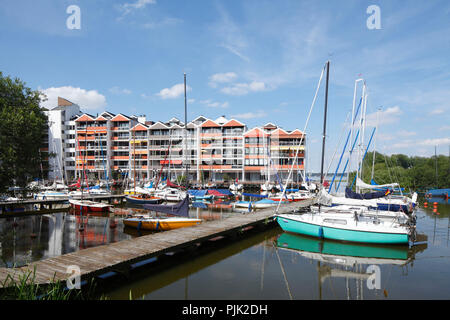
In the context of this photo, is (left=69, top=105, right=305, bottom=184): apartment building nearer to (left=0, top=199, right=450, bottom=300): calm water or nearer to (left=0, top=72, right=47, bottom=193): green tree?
(left=0, top=72, right=47, bottom=193): green tree

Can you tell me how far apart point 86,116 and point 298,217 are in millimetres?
69805

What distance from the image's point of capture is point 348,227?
17484 millimetres

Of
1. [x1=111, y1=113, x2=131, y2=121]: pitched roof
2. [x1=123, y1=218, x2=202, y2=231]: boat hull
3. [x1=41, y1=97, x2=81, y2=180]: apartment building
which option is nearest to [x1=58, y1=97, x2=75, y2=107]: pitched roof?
[x1=41, y1=97, x2=81, y2=180]: apartment building

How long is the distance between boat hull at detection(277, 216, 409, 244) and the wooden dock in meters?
3.81

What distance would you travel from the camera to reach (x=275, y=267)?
13867 millimetres

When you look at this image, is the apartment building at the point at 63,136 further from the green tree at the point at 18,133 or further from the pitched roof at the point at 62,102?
the green tree at the point at 18,133

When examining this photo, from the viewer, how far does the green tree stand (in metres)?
19.1

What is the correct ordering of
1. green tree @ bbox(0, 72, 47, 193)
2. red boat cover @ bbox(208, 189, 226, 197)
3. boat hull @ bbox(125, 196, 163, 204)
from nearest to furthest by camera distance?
green tree @ bbox(0, 72, 47, 193) → boat hull @ bbox(125, 196, 163, 204) → red boat cover @ bbox(208, 189, 226, 197)

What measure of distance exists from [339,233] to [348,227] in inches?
27.9

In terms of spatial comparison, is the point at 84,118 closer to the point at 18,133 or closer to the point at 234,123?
the point at 234,123

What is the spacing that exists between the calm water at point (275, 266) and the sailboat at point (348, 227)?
554 millimetres

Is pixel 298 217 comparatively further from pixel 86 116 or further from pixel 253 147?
pixel 86 116

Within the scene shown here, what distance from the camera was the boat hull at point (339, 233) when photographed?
1670 cm

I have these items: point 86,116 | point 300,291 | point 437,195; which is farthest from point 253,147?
point 300,291
